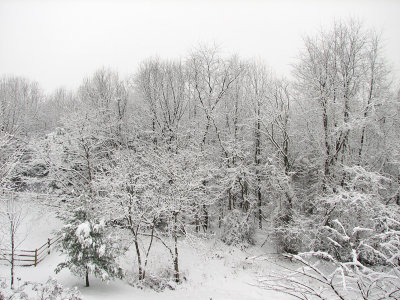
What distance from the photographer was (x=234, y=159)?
958 inches

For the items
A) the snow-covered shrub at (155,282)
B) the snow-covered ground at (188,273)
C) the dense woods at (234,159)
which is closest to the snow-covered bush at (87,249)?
the dense woods at (234,159)

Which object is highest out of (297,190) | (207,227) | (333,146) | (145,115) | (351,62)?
(351,62)

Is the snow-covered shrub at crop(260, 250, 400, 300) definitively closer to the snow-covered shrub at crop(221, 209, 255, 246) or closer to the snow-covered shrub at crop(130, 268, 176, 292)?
the snow-covered shrub at crop(130, 268, 176, 292)

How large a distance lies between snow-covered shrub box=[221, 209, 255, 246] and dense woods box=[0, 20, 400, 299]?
13cm

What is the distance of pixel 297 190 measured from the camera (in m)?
21.4

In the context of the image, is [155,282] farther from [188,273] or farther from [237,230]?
[237,230]

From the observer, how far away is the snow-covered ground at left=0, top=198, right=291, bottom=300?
1295 centimetres

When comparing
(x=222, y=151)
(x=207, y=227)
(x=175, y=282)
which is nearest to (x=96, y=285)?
(x=175, y=282)

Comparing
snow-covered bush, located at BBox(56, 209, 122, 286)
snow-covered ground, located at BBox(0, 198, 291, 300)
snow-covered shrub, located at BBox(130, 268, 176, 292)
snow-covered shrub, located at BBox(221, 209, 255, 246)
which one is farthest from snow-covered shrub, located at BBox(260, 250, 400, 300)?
snow-covered shrub, located at BBox(221, 209, 255, 246)

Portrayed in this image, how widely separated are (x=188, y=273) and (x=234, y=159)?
1177cm

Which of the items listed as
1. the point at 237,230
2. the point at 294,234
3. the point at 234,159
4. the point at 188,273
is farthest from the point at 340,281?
the point at 234,159

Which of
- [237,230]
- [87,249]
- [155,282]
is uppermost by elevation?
[87,249]

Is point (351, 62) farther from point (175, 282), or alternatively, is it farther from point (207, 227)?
point (175, 282)

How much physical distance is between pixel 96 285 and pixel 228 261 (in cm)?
860
